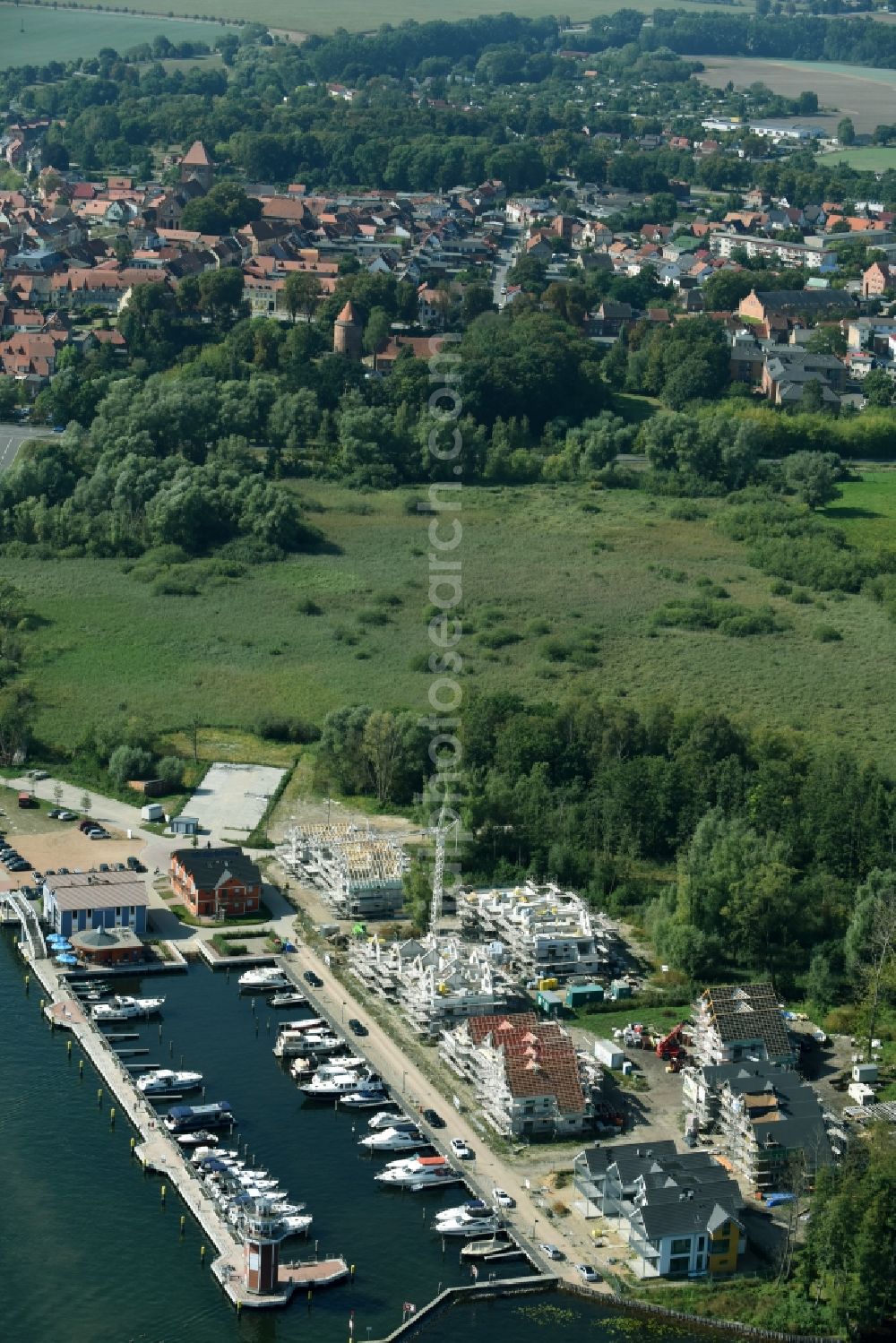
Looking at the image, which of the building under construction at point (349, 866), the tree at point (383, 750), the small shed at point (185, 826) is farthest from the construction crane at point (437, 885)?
the small shed at point (185, 826)

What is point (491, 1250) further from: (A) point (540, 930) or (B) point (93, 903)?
(B) point (93, 903)

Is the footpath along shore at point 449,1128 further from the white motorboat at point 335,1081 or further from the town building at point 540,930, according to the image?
the town building at point 540,930

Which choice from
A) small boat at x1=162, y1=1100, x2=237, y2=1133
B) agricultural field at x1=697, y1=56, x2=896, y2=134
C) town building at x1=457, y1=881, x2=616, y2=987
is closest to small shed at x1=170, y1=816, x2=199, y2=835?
town building at x1=457, y1=881, x2=616, y2=987

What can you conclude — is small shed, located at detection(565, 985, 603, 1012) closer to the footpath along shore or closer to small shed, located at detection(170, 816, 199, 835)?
the footpath along shore

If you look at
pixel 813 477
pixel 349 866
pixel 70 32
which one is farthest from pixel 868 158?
pixel 349 866

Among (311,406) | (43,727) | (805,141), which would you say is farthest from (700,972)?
(805,141)

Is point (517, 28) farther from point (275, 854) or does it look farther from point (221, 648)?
point (275, 854)
